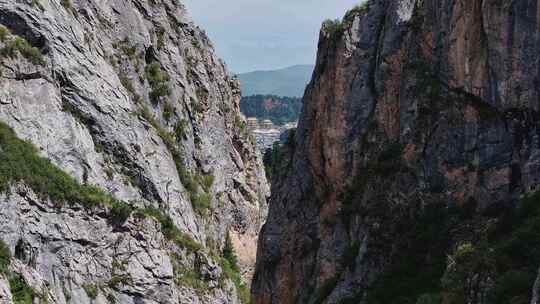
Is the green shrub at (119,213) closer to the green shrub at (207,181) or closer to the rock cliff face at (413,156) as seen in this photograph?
the rock cliff face at (413,156)

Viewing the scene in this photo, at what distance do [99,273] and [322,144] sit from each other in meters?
16.3

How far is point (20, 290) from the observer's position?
3331 centimetres

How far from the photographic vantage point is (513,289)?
842 inches

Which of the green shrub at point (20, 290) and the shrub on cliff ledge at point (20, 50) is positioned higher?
the shrub on cliff ledge at point (20, 50)

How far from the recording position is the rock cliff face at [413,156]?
103 ft

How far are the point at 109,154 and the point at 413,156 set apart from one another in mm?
20501

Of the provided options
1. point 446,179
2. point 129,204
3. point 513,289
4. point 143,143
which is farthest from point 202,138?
point 513,289

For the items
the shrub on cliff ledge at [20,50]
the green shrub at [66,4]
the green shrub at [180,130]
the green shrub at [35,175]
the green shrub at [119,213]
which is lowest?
the green shrub at [119,213]

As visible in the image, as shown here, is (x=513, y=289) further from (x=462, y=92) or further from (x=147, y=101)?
(x=147, y=101)

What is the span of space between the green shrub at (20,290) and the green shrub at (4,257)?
0.59 meters

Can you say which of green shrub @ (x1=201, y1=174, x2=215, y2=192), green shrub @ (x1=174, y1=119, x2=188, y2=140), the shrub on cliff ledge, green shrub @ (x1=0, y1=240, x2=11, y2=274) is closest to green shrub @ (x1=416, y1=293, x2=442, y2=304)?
green shrub @ (x1=0, y1=240, x2=11, y2=274)

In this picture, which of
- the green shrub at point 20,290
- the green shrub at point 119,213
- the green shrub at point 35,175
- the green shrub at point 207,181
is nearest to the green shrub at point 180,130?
the green shrub at point 207,181

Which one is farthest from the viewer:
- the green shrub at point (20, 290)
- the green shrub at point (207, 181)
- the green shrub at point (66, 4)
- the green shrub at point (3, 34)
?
the green shrub at point (207, 181)

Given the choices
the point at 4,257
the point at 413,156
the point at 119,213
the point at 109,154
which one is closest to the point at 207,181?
the point at 109,154
